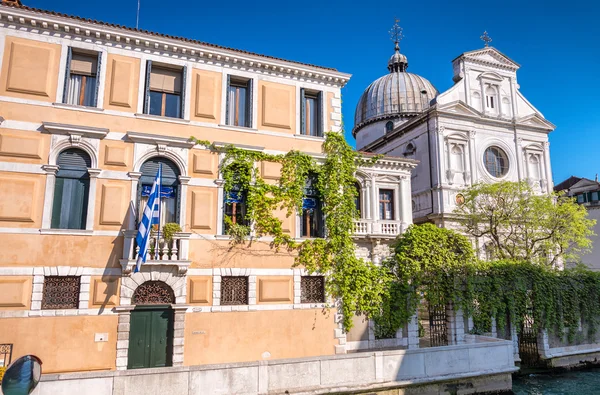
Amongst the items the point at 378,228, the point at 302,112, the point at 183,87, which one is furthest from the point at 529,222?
the point at 183,87

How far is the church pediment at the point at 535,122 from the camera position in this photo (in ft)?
105

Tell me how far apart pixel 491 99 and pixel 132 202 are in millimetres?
27156

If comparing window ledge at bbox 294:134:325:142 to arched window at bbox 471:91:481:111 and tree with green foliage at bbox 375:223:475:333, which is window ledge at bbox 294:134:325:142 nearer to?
tree with green foliage at bbox 375:223:475:333

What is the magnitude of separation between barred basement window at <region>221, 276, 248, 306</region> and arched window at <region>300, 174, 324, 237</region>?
3.05 meters

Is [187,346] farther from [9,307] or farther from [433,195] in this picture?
[433,195]

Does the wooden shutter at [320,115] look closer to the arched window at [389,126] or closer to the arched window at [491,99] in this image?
the arched window at [491,99]

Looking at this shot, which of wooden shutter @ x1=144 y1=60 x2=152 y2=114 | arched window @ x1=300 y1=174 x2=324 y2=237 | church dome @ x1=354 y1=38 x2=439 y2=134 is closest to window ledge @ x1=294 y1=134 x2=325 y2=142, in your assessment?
arched window @ x1=300 y1=174 x2=324 y2=237

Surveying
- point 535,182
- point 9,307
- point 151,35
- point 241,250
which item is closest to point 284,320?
point 241,250

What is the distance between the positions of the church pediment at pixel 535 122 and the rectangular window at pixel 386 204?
13.1 meters

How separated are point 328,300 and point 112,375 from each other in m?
7.95

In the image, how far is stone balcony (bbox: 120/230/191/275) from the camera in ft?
45.5

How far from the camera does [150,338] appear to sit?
1424cm

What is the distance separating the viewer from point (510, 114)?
32312 mm

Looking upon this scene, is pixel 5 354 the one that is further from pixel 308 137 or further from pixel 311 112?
pixel 311 112
